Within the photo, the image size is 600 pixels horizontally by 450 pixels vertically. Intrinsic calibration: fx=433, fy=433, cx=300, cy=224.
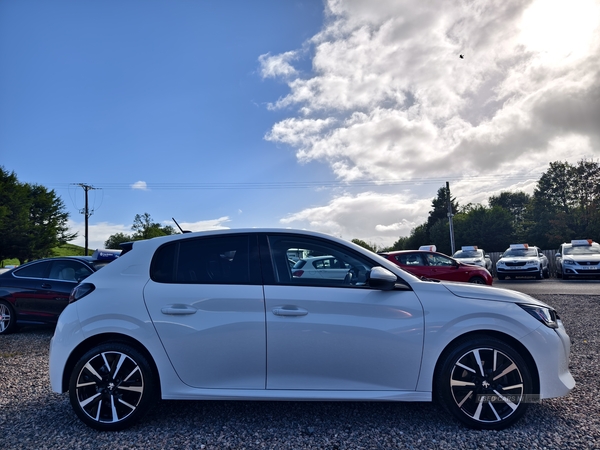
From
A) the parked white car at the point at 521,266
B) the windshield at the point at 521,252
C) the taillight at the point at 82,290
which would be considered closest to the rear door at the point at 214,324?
the taillight at the point at 82,290

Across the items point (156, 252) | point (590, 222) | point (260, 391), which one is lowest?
point (260, 391)

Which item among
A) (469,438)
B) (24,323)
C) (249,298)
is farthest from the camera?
(24,323)

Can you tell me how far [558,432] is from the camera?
329cm

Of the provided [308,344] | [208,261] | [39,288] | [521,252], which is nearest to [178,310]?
[208,261]

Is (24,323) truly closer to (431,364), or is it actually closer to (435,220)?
(431,364)

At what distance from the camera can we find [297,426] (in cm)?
350

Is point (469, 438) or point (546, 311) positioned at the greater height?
point (546, 311)

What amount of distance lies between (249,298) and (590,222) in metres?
50.4

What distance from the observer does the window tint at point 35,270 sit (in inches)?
326

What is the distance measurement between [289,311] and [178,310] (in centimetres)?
90

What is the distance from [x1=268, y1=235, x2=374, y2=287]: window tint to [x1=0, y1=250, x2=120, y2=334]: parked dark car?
533 cm

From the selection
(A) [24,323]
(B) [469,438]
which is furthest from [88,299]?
(A) [24,323]

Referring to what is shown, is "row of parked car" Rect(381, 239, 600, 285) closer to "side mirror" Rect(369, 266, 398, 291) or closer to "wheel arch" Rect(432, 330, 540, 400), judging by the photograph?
"wheel arch" Rect(432, 330, 540, 400)

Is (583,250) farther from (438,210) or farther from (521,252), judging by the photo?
(438,210)
